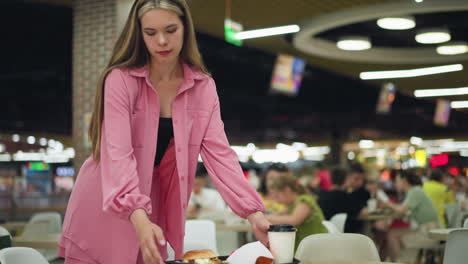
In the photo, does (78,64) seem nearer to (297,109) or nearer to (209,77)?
(209,77)

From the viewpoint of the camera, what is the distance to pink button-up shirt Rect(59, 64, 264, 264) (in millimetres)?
1730

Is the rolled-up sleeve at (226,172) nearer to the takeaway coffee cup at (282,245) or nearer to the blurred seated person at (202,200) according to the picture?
the takeaway coffee cup at (282,245)

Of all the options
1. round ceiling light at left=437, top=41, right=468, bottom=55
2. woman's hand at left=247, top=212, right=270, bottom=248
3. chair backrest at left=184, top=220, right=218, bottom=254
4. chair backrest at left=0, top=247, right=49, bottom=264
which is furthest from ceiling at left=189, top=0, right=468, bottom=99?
woman's hand at left=247, top=212, right=270, bottom=248

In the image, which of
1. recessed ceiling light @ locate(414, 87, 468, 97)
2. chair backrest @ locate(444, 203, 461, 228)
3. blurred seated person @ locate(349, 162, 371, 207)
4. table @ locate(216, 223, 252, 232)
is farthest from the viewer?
recessed ceiling light @ locate(414, 87, 468, 97)

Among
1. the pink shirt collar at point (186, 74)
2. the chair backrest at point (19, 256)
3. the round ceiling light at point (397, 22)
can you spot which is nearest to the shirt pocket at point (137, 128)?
the pink shirt collar at point (186, 74)

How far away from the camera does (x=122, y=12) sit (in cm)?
738

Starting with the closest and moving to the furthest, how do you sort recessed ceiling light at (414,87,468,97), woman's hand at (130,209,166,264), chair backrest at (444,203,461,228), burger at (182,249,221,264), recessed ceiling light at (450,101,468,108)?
woman's hand at (130,209,166,264)
burger at (182,249,221,264)
chair backrest at (444,203,461,228)
recessed ceiling light at (414,87,468,97)
recessed ceiling light at (450,101,468,108)

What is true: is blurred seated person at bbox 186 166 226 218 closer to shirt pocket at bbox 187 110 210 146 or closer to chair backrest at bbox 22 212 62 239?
chair backrest at bbox 22 212 62 239

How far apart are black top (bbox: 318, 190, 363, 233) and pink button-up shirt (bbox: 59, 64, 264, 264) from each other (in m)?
5.67

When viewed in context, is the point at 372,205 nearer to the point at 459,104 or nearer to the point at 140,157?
the point at 140,157

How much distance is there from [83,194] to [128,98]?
330 millimetres

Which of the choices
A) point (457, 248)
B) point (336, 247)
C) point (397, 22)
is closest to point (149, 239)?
point (336, 247)

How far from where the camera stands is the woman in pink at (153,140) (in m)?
1.72

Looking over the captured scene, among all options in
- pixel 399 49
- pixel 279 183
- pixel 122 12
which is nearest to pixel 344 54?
pixel 399 49
